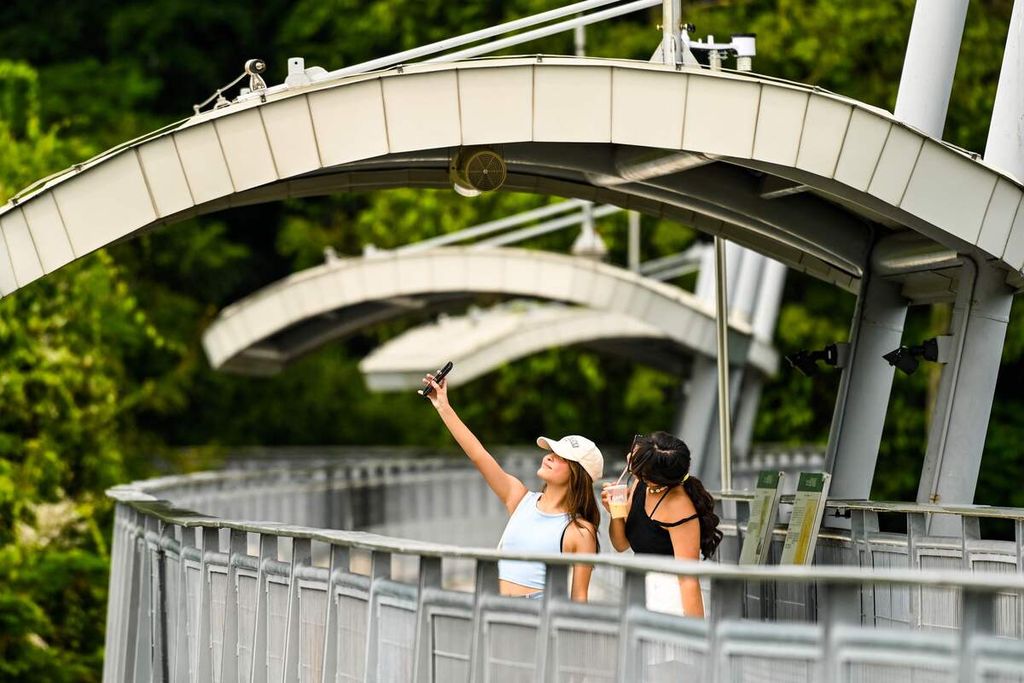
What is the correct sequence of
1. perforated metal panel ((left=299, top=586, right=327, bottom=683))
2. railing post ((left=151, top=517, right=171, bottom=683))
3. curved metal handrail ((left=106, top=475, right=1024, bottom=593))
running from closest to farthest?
curved metal handrail ((left=106, top=475, right=1024, bottom=593))
perforated metal panel ((left=299, top=586, right=327, bottom=683))
railing post ((left=151, top=517, right=171, bottom=683))

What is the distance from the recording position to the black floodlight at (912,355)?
14312mm

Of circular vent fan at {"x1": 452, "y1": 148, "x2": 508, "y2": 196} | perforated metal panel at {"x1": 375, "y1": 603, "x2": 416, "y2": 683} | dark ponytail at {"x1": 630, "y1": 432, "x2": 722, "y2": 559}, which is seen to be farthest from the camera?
circular vent fan at {"x1": 452, "y1": 148, "x2": 508, "y2": 196}

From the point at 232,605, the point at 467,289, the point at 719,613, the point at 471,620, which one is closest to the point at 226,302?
the point at 467,289

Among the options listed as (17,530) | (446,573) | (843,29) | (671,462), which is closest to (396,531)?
(446,573)

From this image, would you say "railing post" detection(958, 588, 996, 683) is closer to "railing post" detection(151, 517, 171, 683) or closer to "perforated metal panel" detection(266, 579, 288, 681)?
"perforated metal panel" detection(266, 579, 288, 681)

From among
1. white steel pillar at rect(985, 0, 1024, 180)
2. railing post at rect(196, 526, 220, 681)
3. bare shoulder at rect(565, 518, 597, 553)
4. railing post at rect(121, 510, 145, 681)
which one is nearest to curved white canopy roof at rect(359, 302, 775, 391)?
white steel pillar at rect(985, 0, 1024, 180)

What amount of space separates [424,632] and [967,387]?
6441 mm

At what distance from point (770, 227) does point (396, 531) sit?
16726mm

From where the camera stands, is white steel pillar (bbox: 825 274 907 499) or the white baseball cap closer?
the white baseball cap

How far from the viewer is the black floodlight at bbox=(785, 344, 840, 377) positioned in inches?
619

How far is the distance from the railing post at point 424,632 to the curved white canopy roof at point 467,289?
18014 millimetres

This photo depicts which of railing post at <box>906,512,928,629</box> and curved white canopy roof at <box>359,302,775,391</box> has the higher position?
curved white canopy roof at <box>359,302,775,391</box>

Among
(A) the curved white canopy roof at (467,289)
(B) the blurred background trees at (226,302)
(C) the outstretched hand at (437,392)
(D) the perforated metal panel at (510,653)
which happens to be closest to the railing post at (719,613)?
(D) the perforated metal panel at (510,653)

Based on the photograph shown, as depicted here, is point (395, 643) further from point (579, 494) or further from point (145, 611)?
point (145, 611)
